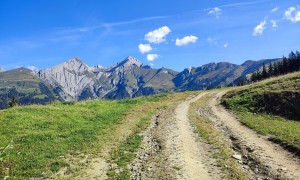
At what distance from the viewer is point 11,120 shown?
111 ft

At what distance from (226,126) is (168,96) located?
30.8 meters

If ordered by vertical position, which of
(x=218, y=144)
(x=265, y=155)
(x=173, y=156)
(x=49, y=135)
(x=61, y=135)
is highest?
(x=49, y=135)

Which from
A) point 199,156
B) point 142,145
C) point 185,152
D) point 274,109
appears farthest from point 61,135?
point 274,109

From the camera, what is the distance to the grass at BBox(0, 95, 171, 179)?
2130 centimetres

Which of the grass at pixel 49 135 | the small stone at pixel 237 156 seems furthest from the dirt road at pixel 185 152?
the grass at pixel 49 135

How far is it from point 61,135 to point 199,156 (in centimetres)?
1343

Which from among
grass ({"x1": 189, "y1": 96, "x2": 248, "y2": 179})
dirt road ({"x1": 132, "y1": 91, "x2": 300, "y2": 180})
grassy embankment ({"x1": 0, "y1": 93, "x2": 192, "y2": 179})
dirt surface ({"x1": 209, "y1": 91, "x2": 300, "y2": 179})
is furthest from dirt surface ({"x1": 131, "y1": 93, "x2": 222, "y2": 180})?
dirt surface ({"x1": 209, "y1": 91, "x2": 300, "y2": 179})

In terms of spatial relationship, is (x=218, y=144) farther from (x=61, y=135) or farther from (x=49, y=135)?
(x=49, y=135)

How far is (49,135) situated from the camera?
29016 mm

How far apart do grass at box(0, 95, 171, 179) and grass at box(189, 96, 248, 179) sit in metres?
6.41

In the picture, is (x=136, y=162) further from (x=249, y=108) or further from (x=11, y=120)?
(x=249, y=108)

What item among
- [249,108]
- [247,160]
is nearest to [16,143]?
[247,160]

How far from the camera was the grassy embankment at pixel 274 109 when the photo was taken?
27047 mm

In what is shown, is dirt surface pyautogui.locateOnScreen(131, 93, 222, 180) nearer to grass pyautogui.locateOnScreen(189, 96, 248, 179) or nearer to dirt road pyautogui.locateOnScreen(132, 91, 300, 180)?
dirt road pyautogui.locateOnScreen(132, 91, 300, 180)
